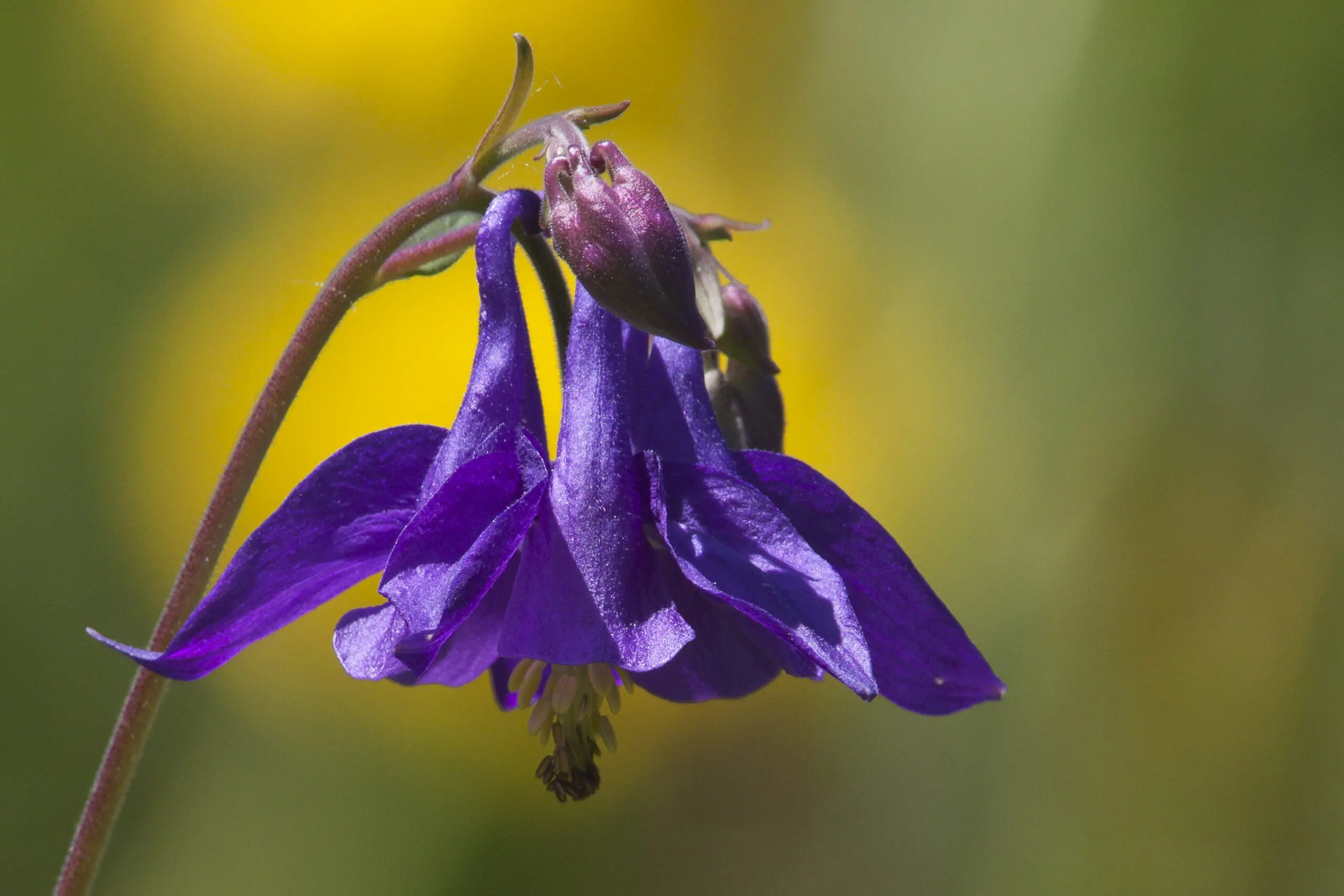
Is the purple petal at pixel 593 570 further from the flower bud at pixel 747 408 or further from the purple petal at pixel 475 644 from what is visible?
the flower bud at pixel 747 408

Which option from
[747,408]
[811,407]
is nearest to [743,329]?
[747,408]

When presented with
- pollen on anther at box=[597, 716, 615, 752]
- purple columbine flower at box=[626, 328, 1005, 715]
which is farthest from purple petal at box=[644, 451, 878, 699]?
pollen on anther at box=[597, 716, 615, 752]

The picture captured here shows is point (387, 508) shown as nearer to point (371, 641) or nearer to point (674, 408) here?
point (371, 641)

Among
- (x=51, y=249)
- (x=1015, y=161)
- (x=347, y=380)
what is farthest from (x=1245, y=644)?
(x=51, y=249)

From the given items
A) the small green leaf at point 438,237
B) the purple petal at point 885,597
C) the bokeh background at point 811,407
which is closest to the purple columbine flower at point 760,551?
the purple petal at point 885,597

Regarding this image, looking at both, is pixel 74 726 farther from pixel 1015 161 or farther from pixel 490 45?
pixel 1015 161

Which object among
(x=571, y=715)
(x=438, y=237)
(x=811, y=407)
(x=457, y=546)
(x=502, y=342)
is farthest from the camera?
(x=811, y=407)

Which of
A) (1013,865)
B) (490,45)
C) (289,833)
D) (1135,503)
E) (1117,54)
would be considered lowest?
(289,833)
